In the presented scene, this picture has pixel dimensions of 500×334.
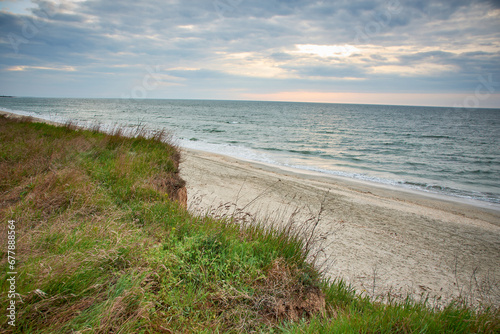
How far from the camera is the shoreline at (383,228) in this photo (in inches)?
198

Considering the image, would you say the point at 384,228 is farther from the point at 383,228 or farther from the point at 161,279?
the point at 161,279

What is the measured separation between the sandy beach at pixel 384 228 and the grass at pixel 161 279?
2.12 ft

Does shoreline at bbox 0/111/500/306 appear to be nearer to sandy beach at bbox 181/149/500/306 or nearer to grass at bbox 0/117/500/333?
sandy beach at bbox 181/149/500/306

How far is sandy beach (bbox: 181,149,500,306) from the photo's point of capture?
199 inches

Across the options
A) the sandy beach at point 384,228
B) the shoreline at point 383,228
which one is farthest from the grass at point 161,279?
the sandy beach at point 384,228

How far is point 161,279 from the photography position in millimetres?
2857

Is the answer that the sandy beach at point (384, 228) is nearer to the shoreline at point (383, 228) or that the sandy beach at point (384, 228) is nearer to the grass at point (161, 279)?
the shoreline at point (383, 228)

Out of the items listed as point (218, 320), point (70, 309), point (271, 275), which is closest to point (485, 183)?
point (271, 275)

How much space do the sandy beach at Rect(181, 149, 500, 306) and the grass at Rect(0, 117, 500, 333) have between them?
0.65 metres

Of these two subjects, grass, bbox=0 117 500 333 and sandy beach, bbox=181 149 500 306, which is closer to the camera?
grass, bbox=0 117 500 333

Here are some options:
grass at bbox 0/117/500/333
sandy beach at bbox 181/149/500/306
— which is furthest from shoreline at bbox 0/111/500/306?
grass at bbox 0/117/500/333

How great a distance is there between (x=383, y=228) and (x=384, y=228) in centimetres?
4

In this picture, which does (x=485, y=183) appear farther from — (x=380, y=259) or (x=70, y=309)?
(x=70, y=309)

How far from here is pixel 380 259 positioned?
582 cm
